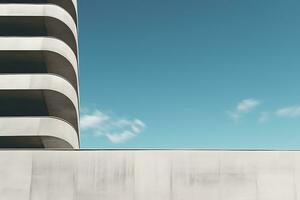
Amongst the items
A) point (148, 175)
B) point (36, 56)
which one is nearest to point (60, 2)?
point (36, 56)

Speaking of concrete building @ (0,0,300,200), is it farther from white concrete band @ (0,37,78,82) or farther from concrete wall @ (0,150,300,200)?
white concrete band @ (0,37,78,82)

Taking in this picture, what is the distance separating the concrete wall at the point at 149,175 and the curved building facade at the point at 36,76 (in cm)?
531

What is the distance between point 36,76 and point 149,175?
11733mm

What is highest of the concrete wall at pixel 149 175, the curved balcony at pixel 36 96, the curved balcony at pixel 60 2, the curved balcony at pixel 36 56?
the curved balcony at pixel 60 2

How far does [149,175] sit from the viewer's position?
22.3 m

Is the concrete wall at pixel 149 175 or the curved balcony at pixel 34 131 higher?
the curved balcony at pixel 34 131

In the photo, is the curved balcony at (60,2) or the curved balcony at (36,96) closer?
the curved balcony at (36,96)

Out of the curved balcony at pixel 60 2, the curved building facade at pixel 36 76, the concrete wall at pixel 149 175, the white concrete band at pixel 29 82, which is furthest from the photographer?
the curved balcony at pixel 60 2

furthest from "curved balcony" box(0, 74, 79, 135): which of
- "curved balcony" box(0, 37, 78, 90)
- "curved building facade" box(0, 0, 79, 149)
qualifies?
"curved balcony" box(0, 37, 78, 90)

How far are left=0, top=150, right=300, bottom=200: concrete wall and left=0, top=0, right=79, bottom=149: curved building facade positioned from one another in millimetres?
5308

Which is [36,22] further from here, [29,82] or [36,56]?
[29,82]

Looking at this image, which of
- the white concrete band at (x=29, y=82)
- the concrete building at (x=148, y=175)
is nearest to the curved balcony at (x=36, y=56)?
the white concrete band at (x=29, y=82)

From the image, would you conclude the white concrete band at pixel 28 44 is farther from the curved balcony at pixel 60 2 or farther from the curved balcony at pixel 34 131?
the curved balcony at pixel 34 131

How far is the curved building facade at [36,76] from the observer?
2794cm
